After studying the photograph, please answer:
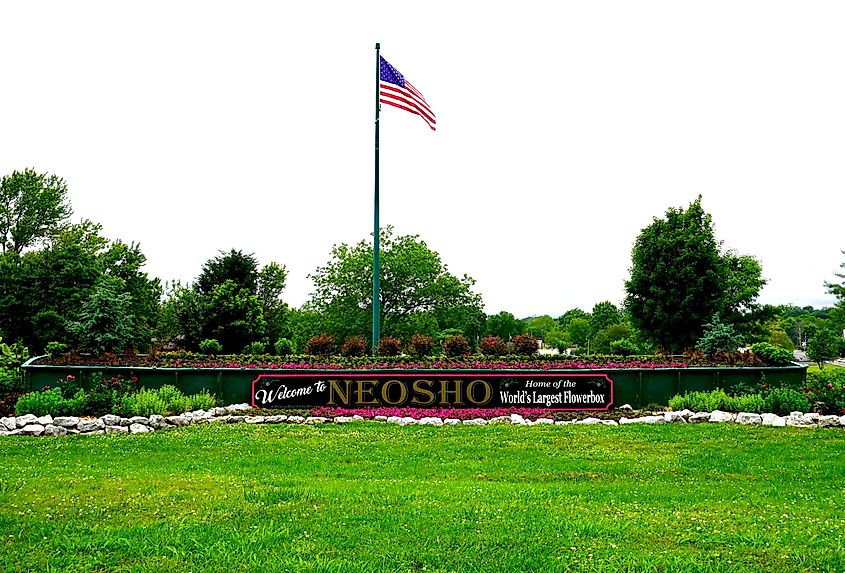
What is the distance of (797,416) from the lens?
13773 mm

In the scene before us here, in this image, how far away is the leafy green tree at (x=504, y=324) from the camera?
55344 mm

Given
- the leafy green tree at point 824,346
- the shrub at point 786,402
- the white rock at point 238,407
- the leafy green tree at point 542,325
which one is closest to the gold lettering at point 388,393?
the white rock at point 238,407

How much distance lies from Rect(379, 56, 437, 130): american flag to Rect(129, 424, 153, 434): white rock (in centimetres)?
1131

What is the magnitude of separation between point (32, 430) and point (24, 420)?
508 millimetres

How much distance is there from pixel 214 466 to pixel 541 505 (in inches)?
175

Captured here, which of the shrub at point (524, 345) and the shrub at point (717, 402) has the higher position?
the shrub at point (524, 345)

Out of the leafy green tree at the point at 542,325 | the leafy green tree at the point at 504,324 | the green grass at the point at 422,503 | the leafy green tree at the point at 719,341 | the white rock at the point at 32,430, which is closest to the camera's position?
the green grass at the point at 422,503

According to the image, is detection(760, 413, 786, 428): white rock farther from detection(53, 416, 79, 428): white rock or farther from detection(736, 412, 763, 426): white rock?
detection(53, 416, 79, 428): white rock

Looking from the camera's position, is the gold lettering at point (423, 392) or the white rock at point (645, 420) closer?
the white rock at point (645, 420)

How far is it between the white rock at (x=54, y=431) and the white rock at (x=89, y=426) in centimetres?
24

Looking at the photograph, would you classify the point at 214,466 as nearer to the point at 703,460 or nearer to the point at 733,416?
the point at 703,460

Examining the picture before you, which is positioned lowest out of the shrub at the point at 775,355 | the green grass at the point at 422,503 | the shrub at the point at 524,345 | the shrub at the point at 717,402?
the green grass at the point at 422,503

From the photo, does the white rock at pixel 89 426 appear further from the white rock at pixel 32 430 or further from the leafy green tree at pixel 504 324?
the leafy green tree at pixel 504 324

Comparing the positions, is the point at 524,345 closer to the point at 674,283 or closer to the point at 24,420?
the point at 24,420
